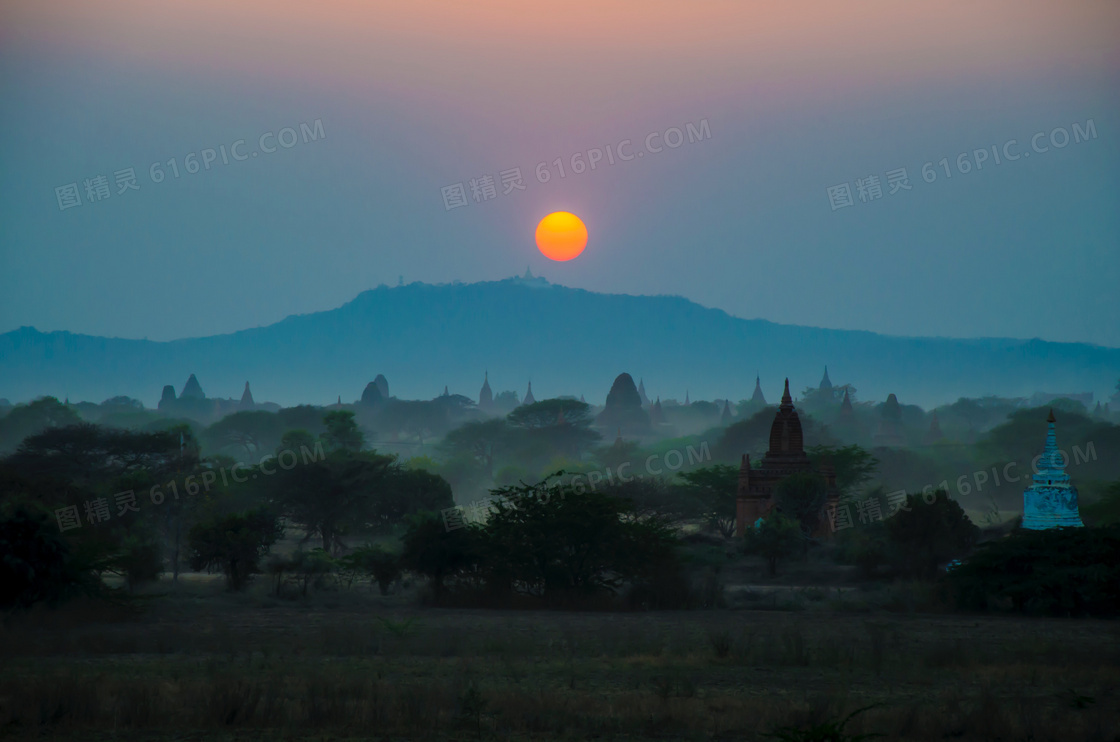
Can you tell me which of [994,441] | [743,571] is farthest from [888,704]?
[994,441]

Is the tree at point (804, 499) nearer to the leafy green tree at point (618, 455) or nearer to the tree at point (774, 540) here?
the tree at point (774, 540)

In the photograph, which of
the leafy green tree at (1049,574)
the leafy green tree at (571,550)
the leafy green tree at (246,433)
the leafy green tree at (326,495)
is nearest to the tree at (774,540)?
the leafy green tree at (571,550)

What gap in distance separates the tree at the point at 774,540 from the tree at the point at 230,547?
656 inches

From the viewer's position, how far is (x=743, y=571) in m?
39.0

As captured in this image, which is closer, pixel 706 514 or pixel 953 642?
pixel 953 642

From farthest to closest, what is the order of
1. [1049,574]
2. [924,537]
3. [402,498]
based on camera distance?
[402,498] → [924,537] → [1049,574]

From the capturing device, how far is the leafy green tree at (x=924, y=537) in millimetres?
35469

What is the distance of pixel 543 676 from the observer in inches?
683

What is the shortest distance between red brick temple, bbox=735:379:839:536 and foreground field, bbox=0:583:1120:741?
73.4 feet

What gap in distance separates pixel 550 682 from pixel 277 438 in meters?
120

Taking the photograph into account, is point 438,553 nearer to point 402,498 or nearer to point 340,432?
point 402,498

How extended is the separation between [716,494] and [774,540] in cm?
1732

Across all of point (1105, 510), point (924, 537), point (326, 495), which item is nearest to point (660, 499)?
point (326, 495)

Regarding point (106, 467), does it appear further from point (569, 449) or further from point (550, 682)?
point (569, 449)
